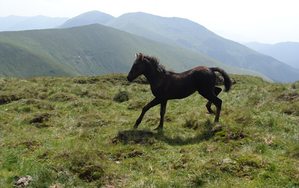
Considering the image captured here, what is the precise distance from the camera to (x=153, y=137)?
9.09m

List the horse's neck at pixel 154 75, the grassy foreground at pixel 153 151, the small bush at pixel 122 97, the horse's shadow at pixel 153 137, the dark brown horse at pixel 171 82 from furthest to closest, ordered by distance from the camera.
Answer: 1. the small bush at pixel 122 97
2. the horse's neck at pixel 154 75
3. the dark brown horse at pixel 171 82
4. the horse's shadow at pixel 153 137
5. the grassy foreground at pixel 153 151

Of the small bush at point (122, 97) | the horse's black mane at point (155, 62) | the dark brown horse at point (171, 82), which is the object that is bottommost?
the small bush at point (122, 97)

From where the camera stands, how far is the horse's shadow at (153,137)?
28.9 ft

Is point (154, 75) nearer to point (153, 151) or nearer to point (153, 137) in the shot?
point (153, 137)

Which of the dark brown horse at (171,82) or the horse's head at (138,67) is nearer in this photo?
the dark brown horse at (171,82)

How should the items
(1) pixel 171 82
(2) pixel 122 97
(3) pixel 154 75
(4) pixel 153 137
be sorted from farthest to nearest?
1. (2) pixel 122 97
2. (3) pixel 154 75
3. (1) pixel 171 82
4. (4) pixel 153 137

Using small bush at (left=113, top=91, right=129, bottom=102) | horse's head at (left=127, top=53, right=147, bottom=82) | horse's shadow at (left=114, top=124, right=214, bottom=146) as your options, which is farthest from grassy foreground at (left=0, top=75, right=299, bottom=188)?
small bush at (left=113, top=91, right=129, bottom=102)

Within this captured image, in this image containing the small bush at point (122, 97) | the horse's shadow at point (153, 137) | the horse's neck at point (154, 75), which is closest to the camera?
the horse's shadow at point (153, 137)

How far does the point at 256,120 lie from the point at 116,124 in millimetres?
6624

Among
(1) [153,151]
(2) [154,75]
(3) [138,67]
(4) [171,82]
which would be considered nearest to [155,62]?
(2) [154,75]

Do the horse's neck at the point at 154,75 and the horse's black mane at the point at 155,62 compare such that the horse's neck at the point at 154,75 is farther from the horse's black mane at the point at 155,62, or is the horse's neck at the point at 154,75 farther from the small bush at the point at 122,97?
the small bush at the point at 122,97

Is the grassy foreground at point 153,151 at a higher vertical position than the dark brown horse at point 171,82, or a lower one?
lower

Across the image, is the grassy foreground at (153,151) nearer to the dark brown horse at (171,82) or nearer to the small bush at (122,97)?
the dark brown horse at (171,82)

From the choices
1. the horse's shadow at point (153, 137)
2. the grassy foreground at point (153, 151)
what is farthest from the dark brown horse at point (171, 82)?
the grassy foreground at point (153, 151)
